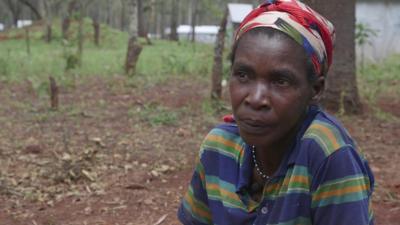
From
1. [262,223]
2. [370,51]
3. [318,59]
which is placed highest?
[318,59]

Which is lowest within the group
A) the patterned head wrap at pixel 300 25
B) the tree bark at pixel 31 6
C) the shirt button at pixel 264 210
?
the tree bark at pixel 31 6

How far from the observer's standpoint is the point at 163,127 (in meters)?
5.80

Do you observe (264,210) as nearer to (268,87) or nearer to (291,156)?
(291,156)

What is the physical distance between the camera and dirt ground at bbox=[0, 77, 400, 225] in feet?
11.3

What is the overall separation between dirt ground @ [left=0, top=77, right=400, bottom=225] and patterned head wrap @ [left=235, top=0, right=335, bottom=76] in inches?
82.4

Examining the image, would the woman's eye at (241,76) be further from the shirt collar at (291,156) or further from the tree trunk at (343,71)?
the tree trunk at (343,71)

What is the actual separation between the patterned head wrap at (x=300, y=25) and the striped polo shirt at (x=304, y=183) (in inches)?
5.7

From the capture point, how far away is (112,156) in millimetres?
4594

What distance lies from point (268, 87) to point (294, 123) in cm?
12

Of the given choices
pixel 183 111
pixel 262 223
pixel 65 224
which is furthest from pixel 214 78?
pixel 262 223

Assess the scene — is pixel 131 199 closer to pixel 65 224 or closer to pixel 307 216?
pixel 65 224

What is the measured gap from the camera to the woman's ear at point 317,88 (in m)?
1.30

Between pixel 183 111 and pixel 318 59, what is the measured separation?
5.37 m

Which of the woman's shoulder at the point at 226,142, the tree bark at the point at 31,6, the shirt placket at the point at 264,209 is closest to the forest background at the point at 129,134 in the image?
the woman's shoulder at the point at 226,142
